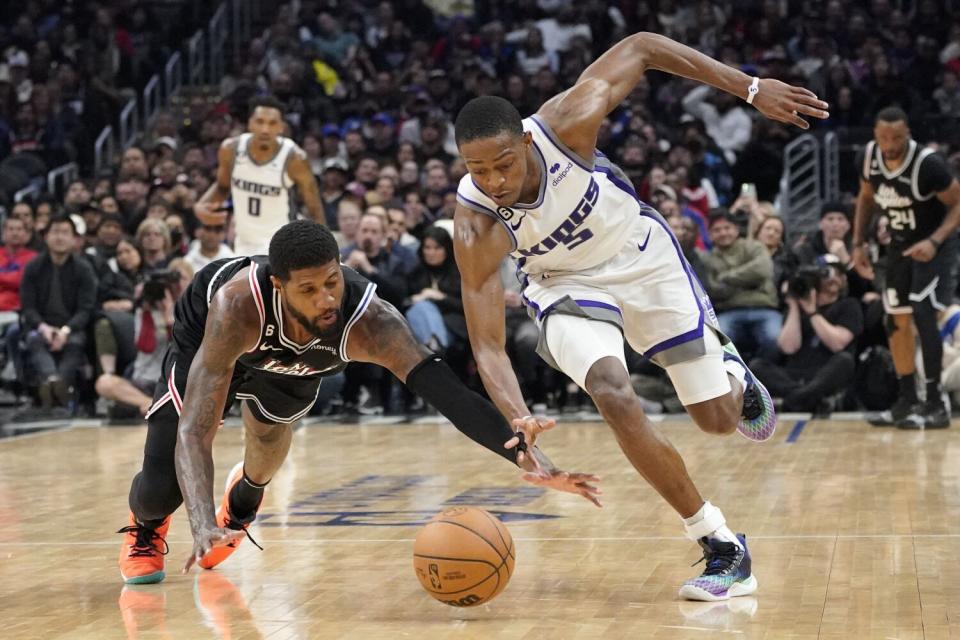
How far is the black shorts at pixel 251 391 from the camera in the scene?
5484 millimetres

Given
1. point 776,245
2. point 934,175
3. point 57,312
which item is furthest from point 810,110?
point 57,312

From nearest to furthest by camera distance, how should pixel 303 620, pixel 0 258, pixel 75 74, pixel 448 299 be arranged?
1. pixel 303 620
2. pixel 448 299
3. pixel 0 258
4. pixel 75 74

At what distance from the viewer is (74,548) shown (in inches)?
249

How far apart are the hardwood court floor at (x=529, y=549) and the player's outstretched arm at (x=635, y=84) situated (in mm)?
1724

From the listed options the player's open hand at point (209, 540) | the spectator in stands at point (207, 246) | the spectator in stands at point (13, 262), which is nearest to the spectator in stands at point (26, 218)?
the spectator in stands at point (13, 262)

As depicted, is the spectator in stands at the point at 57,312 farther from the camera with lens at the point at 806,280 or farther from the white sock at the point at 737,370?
the white sock at the point at 737,370

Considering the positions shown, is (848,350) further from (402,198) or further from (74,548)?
(74,548)

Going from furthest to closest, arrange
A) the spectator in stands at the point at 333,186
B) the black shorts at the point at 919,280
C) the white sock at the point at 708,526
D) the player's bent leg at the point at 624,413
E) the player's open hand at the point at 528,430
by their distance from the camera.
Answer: the spectator in stands at the point at 333,186 → the black shorts at the point at 919,280 → the white sock at the point at 708,526 → the player's bent leg at the point at 624,413 → the player's open hand at the point at 528,430

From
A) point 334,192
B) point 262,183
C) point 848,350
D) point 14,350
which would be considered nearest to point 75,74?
point 334,192

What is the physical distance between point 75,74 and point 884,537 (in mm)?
16404

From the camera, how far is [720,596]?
484 centimetres

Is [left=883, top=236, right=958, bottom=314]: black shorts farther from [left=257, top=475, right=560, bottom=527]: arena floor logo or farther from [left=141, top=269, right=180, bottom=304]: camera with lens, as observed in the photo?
[left=141, top=269, right=180, bottom=304]: camera with lens

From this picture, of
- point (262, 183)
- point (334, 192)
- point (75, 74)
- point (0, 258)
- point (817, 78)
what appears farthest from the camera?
point (75, 74)

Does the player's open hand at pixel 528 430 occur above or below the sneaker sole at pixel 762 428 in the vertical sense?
above
